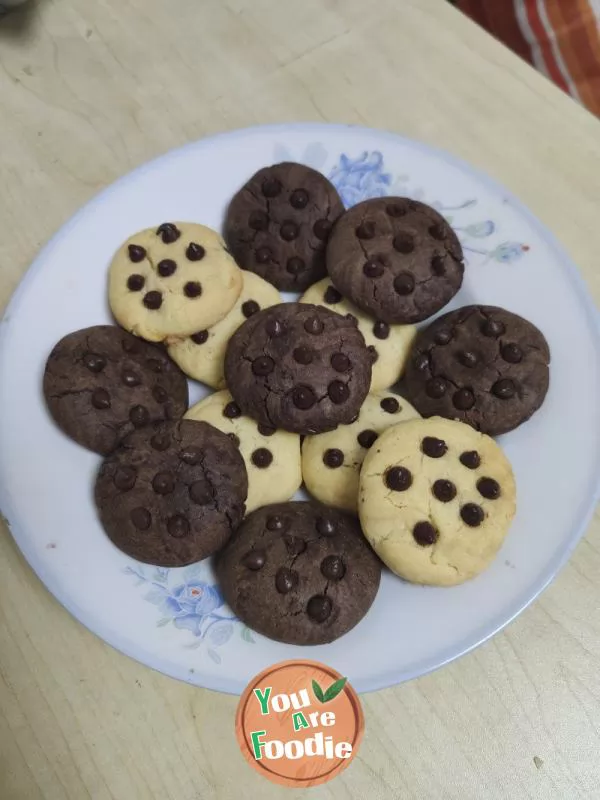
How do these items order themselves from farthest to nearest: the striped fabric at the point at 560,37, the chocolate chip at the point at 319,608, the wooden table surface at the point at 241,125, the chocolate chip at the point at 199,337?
the striped fabric at the point at 560,37, the chocolate chip at the point at 199,337, the wooden table surface at the point at 241,125, the chocolate chip at the point at 319,608

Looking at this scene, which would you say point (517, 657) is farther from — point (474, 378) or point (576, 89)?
point (576, 89)

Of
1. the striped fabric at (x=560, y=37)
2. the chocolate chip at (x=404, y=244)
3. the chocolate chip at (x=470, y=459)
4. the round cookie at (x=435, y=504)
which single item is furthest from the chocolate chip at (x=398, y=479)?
the striped fabric at (x=560, y=37)

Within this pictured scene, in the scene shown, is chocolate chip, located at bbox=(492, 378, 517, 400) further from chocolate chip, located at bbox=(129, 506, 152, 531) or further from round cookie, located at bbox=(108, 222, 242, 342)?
chocolate chip, located at bbox=(129, 506, 152, 531)

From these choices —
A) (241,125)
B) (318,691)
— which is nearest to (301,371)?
(318,691)

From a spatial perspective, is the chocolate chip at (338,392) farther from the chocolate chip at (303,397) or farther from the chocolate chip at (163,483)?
the chocolate chip at (163,483)

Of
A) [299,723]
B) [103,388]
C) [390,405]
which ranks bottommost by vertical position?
[299,723]

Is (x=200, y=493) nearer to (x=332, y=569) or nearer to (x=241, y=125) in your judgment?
(x=332, y=569)
